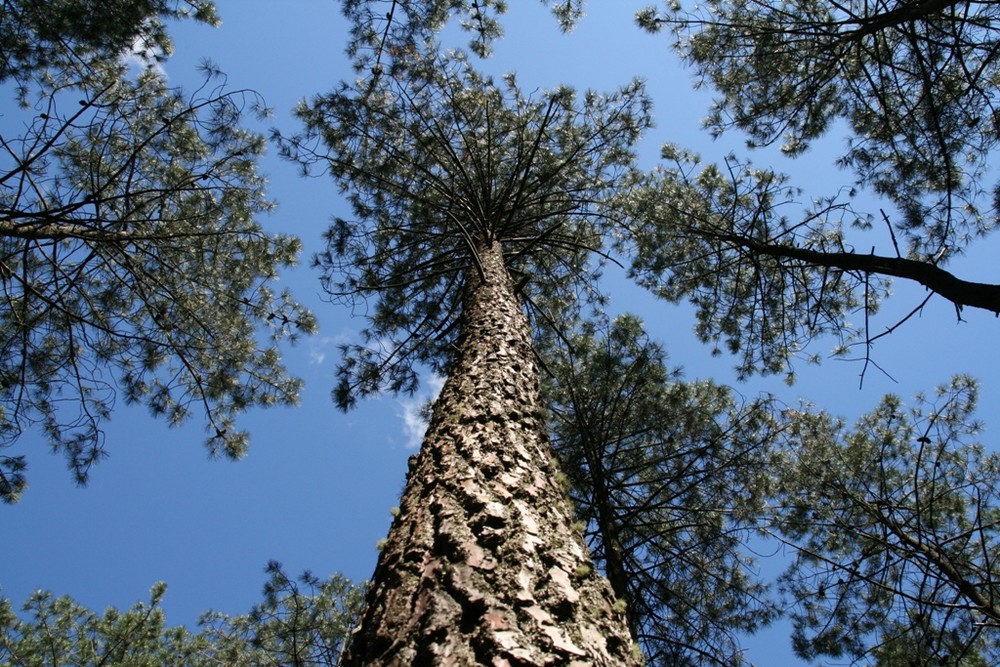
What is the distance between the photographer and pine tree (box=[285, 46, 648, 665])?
5.52 feet

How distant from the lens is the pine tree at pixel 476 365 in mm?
1682

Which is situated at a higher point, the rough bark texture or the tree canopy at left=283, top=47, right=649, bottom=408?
the tree canopy at left=283, top=47, right=649, bottom=408

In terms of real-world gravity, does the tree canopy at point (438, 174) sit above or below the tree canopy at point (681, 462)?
above

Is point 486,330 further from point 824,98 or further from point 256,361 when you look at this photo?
point 824,98

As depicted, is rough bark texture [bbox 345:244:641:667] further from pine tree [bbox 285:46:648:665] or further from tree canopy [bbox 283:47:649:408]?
tree canopy [bbox 283:47:649:408]

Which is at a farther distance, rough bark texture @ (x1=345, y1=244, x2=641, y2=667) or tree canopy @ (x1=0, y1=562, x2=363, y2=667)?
tree canopy @ (x1=0, y1=562, x2=363, y2=667)

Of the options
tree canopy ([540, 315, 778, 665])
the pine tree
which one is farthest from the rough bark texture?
tree canopy ([540, 315, 778, 665])

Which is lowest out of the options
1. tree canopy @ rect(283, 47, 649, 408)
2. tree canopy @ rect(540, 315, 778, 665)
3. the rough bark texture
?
the rough bark texture

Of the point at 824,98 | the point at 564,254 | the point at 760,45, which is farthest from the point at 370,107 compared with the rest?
the point at 824,98

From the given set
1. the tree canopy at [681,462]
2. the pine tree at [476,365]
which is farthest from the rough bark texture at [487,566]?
the tree canopy at [681,462]

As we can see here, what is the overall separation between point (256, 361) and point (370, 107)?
135 inches

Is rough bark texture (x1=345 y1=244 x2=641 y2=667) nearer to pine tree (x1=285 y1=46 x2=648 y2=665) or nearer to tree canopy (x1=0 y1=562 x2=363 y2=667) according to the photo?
pine tree (x1=285 y1=46 x2=648 y2=665)

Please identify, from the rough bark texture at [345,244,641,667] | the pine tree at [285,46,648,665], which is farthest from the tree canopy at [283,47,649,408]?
the rough bark texture at [345,244,641,667]

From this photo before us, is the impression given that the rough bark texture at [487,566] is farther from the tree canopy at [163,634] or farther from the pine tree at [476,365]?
the tree canopy at [163,634]
